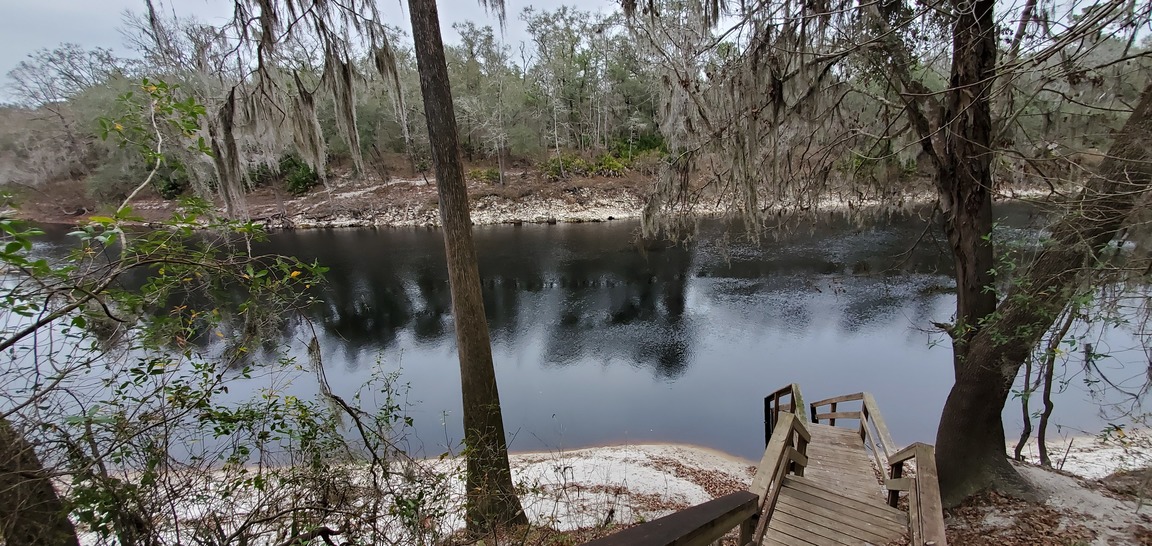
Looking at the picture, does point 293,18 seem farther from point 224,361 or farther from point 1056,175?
point 1056,175

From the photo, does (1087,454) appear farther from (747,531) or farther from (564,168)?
(564,168)

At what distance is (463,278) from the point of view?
4.02 metres

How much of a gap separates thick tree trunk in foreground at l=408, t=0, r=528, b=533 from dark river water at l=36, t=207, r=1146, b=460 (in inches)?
75.6

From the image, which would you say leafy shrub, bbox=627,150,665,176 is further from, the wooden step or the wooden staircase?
the wooden step

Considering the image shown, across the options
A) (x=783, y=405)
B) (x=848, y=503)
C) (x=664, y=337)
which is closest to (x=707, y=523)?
(x=848, y=503)

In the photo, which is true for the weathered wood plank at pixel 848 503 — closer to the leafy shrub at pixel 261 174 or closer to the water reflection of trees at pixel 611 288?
the water reflection of trees at pixel 611 288

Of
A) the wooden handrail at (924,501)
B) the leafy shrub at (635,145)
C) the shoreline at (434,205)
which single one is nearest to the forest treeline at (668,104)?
the wooden handrail at (924,501)

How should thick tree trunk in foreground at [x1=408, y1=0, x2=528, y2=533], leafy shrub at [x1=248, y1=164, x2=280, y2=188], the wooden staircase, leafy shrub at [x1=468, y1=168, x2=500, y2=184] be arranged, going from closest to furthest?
the wooden staircase < thick tree trunk in foreground at [x1=408, y1=0, x2=528, y2=533] < leafy shrub at [x1=248, y1=164, x2=280, y2=188] < leafy shrub at [x1=468, y1=168, x2=500, y2=184]

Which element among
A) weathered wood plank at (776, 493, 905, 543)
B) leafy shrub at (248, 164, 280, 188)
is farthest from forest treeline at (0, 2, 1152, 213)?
weathered wood plank at (776, 493, 905, 543)

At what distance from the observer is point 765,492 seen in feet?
8.32

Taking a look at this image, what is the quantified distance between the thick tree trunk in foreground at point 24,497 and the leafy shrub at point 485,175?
28.8 m

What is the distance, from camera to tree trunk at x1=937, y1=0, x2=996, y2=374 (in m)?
3.35

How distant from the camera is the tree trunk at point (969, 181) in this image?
3.35m

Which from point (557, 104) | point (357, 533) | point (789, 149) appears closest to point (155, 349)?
point (357, 533)
